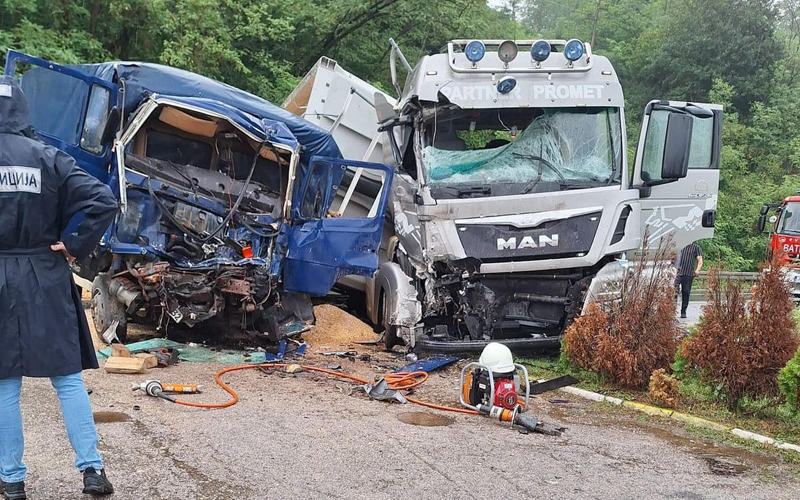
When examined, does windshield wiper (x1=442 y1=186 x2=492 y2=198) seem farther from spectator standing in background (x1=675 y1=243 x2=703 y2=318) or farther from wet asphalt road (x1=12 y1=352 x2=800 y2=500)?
spectator standing in background (x1=675 y1=243 x2=703 y2=318)

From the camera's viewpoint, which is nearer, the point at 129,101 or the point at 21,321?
the point at 21,321

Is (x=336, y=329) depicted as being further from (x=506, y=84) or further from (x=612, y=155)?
(x=612, y=155)

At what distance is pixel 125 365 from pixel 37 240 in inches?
128

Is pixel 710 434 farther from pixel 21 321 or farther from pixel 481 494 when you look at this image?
pixel 21 321

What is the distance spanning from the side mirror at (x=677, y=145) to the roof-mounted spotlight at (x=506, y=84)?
61.0 inches

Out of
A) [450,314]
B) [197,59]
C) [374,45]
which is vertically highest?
[374,45]

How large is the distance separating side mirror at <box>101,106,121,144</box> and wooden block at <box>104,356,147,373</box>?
2089 mm

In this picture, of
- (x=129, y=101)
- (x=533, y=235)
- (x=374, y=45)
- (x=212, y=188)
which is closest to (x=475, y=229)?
(x=533, y=235)

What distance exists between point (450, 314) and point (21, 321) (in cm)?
499

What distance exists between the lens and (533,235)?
772 centimetres

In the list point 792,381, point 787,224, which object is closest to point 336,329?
point 792,381

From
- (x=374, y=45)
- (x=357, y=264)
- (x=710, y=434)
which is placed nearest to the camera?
(x=710, y=434)

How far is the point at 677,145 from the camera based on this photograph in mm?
7734

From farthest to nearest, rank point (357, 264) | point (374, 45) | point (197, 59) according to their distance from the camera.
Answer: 1. point (374, 45)
2. point (197, 59)
3. point (357, 264)
